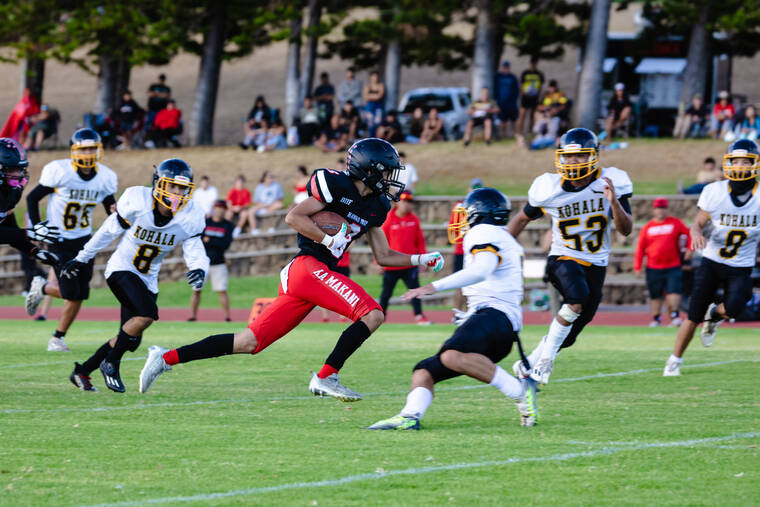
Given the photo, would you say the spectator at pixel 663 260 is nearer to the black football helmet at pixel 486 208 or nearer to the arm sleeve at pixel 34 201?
the arm sleeve at pixel 34 201

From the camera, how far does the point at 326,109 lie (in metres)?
29.4

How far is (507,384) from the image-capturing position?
7125 mm

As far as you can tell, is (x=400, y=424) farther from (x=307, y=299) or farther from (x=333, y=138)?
(x=333, y=138)

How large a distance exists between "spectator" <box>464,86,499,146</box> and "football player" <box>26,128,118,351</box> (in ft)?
53.0

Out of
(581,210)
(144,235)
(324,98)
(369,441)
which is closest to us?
(369,441)

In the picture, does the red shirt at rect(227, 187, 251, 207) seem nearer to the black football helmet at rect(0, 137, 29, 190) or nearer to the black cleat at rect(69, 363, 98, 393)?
the black football helmet at rect(0, 137, 29, 190)

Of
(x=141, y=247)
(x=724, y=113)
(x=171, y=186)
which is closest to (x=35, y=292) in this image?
(x=141, y=247)

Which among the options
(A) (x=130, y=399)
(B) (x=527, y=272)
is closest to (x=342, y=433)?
(A) (x=130, y=399)

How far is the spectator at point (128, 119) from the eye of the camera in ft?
102

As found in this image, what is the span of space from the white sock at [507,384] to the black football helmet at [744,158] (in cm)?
413

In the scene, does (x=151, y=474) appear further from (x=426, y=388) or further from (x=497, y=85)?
(x=497, y=85)

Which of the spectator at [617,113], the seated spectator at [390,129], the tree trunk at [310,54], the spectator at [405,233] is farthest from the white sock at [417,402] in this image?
the tree trunk at [310,54]

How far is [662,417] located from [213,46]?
1041 inches

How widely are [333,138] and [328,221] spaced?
21.0 meters
